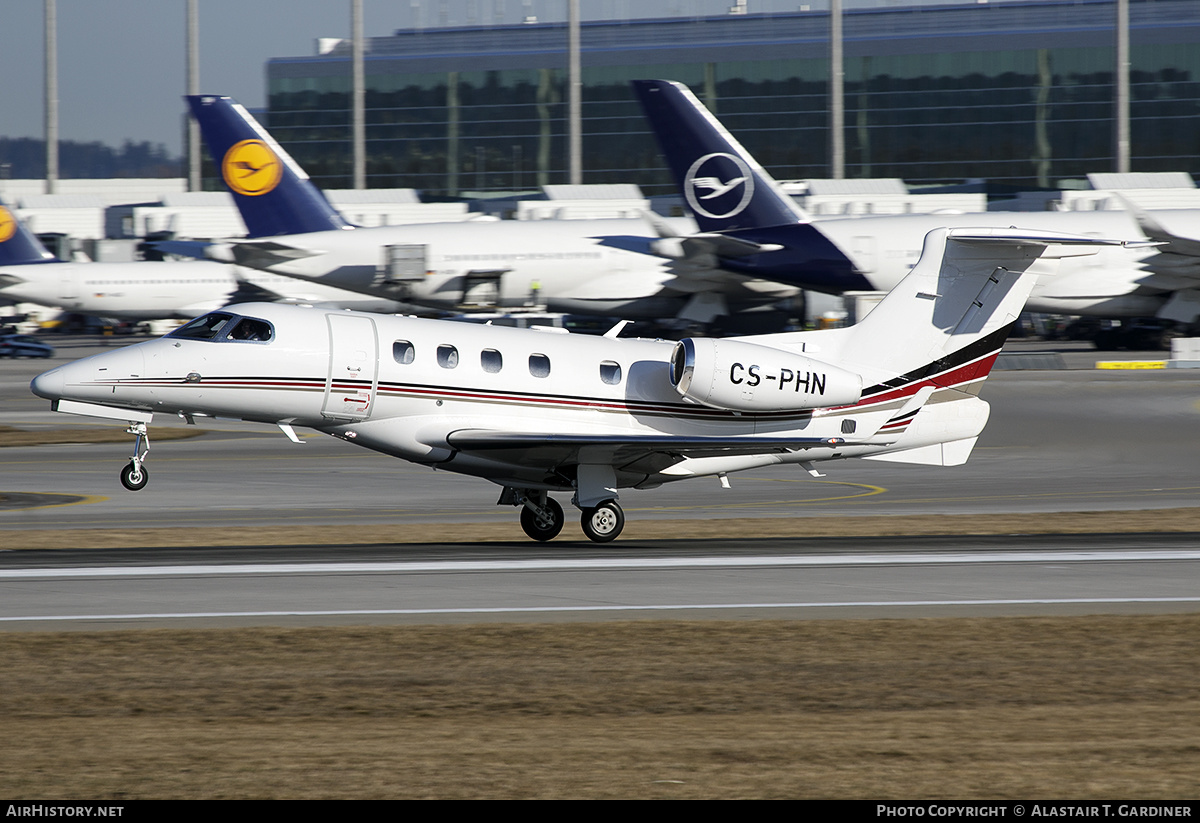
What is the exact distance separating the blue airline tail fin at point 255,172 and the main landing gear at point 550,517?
127ft

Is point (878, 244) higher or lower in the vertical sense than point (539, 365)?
higher

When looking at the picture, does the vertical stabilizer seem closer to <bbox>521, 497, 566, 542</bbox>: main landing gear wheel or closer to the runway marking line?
<bbox>521, 497, 566, 542</bbox>: main landing gear wheel

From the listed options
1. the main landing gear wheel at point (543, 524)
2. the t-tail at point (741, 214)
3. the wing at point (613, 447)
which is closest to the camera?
the wing at point (613, 447)

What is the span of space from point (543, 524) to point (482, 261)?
48.1 m

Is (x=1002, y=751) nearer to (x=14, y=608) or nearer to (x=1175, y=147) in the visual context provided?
(x=14, y=608)

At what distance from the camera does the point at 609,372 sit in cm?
2253

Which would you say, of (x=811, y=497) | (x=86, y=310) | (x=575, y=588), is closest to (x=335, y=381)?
(x=575, y=588)

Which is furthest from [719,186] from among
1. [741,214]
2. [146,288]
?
[146,288]

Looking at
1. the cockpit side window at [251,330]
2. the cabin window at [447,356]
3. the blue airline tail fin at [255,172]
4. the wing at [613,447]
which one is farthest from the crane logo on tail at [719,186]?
the cockpit side window at [251,330]

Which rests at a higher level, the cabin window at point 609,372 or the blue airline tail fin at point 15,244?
the blue airline tail fin at point 15,244

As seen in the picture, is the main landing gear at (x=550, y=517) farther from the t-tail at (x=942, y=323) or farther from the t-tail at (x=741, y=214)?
the t-tail at (x=741, y=214)

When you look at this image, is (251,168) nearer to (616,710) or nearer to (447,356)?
(447,356)

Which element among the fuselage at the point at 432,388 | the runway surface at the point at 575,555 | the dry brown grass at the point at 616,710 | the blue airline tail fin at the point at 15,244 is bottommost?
the runway surface at the point at 575,555

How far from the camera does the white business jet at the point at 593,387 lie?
21109 mm
